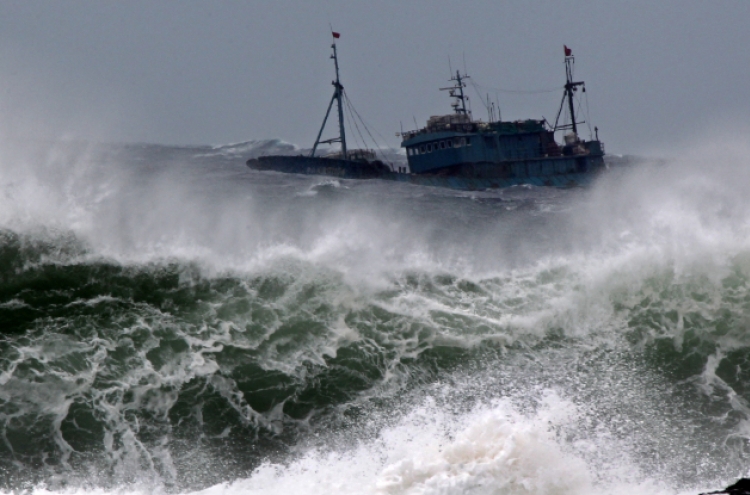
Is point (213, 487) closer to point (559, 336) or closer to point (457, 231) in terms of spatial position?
point (559, 336)

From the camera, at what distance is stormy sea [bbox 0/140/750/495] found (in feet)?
36.9

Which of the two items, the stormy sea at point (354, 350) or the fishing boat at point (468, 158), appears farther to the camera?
the fishing boat at point (468, 158)

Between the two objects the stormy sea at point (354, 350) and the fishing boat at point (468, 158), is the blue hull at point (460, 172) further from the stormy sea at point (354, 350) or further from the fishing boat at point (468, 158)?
the stormy sea at point (354, 350)

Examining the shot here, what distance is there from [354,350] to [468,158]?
44.4 meters

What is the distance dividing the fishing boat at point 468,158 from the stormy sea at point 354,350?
1406 inches

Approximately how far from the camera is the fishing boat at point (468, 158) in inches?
2199

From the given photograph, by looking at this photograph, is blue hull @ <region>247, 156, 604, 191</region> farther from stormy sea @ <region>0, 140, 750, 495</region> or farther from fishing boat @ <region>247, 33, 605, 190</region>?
stormy sea @ <region>0, 140, 750, 495</region>

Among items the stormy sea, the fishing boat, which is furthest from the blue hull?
the stormy sea

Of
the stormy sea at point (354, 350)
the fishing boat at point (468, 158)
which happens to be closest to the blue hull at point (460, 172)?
the fishing boat at point (468, 158)

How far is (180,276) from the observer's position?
1572 cm

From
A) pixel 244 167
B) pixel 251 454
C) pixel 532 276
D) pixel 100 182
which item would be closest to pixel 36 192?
pixel 100 182

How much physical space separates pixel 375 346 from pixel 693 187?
1106cm

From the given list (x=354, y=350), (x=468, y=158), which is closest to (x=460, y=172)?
(x=468, y=158)

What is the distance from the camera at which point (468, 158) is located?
2259 inches
